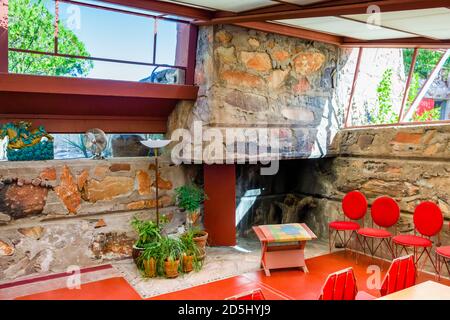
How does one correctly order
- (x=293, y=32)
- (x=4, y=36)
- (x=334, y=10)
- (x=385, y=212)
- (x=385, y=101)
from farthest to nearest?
(x=385, y=101) → (x=293, y=32) → (x=385, y=212) → (x=4, y=36) → (x=334, y=10)

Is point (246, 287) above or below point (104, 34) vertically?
below

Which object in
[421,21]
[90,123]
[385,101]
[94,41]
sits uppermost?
[421,21]

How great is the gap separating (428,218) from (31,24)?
4.84 meters

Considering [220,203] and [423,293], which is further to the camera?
[220,203]

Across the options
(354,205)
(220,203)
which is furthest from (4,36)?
(354,205)

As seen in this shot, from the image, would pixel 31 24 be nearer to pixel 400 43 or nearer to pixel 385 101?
pixel 400 43

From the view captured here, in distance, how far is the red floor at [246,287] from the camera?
3.70 m

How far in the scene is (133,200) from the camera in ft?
15.6

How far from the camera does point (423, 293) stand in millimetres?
2471

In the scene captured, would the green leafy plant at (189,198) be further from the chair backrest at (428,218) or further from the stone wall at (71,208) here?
the chair backrest at (428,218)

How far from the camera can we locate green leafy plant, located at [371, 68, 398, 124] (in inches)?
215

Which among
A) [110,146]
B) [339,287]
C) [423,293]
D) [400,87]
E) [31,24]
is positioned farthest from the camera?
[400,87]

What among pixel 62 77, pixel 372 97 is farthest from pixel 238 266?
pixel 372 97

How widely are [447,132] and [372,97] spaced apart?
Result: 5.02 ft
